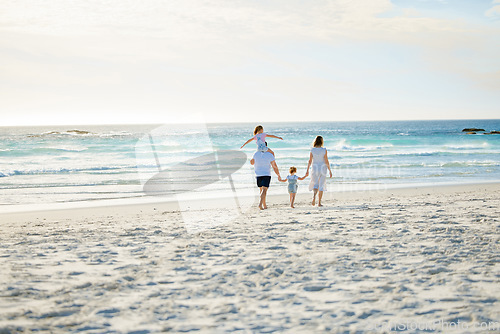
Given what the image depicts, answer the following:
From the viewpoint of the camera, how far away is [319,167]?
8461 mm

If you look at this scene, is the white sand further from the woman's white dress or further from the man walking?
the woman's white dress

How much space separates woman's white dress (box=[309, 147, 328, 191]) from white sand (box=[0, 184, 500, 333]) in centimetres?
172

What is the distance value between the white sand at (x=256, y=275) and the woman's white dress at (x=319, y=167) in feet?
5.65

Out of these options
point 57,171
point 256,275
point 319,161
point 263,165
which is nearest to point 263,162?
point 263,165

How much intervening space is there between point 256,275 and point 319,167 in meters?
4.68

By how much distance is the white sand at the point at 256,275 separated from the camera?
317 cm

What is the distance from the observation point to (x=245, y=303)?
3.48m

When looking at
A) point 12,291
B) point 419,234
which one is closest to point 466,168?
point 419,234

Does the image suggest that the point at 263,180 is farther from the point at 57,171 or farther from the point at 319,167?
the point at 57,171

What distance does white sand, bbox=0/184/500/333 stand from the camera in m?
3.17

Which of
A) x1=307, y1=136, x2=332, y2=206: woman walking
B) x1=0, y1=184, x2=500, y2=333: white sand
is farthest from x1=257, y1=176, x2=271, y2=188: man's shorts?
x1=0, y1=184, x2=500, y2=333: white sand

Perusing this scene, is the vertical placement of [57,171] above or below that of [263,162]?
below

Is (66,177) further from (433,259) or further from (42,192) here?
(433,259)

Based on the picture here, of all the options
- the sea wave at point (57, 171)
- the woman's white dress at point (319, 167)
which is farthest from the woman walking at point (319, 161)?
the sea wave at point (57, 171)
